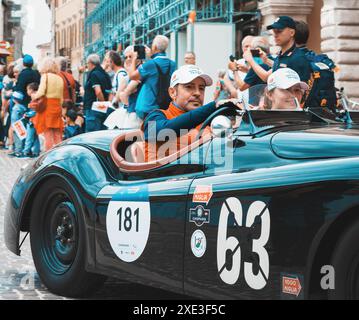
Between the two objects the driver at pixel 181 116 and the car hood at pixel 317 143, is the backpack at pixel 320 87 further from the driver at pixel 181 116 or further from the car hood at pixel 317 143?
the car hood at pixel 317 143

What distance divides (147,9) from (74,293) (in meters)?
30.2

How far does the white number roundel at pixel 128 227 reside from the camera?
5484 millimetres

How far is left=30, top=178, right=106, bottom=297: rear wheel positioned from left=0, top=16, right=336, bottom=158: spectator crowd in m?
0.65

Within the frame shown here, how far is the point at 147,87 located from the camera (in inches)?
494

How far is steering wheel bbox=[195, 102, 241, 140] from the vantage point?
5477mm

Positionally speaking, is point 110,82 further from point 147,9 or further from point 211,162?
point 147,9

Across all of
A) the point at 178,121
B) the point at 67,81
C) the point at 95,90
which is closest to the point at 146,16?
the point at 67,81

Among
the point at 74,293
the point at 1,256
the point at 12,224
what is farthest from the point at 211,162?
the point at 1,256

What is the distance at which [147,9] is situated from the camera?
35.8 meters

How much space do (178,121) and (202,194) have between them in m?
0.86

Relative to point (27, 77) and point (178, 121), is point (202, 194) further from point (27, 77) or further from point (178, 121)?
point (27, 77)

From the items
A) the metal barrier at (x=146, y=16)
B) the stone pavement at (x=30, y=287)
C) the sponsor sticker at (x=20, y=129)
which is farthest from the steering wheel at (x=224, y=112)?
the metal barrier at (x=146, y=16)

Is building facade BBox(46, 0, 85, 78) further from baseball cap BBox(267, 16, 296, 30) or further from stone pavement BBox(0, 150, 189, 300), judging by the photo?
stone pavement BBox(0, 150, 189, 300)

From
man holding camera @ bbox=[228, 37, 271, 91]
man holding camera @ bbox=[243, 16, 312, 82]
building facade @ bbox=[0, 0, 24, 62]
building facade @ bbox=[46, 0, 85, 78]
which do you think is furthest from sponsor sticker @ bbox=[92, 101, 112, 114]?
building facade @ bbox=[0, 0, 24, 62]
